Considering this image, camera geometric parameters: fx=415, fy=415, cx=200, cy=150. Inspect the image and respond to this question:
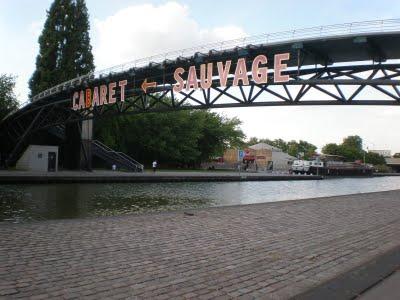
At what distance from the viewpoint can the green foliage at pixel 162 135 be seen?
61.0 m

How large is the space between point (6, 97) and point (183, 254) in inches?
2063

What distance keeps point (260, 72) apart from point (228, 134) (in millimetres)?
55805

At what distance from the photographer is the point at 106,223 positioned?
10148 mm

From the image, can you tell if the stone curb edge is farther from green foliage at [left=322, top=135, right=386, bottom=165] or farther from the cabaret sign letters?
green foliage at [left=322, top=135, right=386, bottom=165]

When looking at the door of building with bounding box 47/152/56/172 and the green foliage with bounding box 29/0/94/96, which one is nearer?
the door of building with bounding box 47/152/56/172

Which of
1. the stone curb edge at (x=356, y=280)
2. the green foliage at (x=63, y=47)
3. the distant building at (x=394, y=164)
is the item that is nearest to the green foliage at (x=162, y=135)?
the green foliage at (x=63, y=47)

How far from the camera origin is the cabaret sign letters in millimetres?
22859

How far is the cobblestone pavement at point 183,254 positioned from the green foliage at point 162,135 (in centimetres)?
4896

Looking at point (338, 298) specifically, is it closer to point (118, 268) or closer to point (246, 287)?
point (246, 287)

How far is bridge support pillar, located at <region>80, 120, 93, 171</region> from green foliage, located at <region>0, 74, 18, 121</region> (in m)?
13.1

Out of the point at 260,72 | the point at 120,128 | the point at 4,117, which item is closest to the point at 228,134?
the point at 120,128

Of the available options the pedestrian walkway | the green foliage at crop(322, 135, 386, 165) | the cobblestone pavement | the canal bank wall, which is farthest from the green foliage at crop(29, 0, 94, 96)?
the green foliage at crop(322, 135, 386, 165)

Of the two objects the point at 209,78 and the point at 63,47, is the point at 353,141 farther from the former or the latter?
the point at 209,78

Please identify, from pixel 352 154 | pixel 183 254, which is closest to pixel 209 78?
pixel 183 254
